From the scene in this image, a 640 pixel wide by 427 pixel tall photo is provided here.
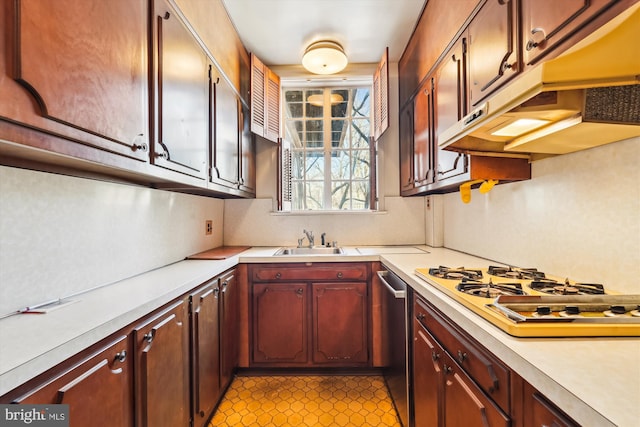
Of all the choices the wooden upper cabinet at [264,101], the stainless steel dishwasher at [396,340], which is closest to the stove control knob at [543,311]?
the stainless steel dishwasher at [396,340]

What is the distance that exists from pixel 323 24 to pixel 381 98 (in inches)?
29.0

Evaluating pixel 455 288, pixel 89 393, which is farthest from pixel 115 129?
pixel 455 288

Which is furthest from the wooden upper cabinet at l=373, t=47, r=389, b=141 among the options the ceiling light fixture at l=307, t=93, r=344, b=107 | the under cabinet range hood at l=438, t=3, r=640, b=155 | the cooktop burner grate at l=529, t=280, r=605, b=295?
the cooktop burner grate at l=529, t=280, r=605, b=295

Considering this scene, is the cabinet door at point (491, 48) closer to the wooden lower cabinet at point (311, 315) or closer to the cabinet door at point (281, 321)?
the wooden lower cabinet at point (311, 315)

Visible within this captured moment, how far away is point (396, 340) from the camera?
1.82 meters

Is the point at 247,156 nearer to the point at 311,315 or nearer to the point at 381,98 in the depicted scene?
the point at 381,98

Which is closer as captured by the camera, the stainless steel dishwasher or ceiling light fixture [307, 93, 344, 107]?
the stainless steel dishwasher

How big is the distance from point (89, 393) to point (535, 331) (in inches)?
47.0

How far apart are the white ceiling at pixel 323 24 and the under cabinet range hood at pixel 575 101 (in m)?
1.46

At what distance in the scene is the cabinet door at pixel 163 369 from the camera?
1.05m

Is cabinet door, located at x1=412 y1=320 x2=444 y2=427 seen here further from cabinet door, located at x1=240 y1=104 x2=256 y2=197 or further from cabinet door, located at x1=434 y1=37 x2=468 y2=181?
cabinet door, located at x1=240 y1=104 x2=256 y2=197

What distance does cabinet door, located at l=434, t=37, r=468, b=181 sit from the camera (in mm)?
1564

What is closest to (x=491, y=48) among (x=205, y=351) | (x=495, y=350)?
(x=495, y=350)

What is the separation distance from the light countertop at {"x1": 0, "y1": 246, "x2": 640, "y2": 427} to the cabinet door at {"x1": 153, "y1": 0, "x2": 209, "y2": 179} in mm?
608
